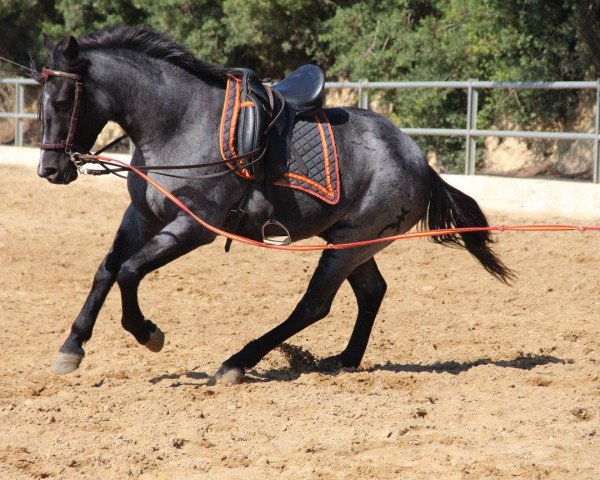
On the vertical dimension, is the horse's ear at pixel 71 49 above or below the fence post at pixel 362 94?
above

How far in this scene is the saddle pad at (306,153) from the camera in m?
5.95

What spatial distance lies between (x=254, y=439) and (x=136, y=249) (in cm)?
184

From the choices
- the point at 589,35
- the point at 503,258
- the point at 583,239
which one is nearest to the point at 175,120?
the point at 503,258

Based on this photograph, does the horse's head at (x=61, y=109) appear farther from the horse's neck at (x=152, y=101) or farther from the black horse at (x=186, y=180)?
the horse's neck at (x=152, y=101)

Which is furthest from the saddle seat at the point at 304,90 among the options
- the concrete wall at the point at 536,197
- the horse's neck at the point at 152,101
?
the concrete wall at the point at 536,197

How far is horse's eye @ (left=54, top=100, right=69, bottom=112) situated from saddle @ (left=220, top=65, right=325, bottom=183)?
891mm

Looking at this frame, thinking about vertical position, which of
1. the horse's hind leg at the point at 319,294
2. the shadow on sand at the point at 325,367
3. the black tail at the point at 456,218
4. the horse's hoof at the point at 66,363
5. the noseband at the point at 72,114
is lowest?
the shadow on sand at the point at 325,367

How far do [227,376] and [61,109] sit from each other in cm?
179

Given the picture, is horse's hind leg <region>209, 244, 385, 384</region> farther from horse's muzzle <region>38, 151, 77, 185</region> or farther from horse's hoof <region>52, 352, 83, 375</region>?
horse's muzzle <region>38, 151, 77, 185</region>

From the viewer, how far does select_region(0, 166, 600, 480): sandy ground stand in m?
4.48

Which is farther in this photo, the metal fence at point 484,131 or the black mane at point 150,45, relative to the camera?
the metal fence at point 484,131

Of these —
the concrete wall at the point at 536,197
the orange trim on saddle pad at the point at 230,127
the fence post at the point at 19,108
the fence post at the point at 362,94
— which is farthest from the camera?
the fence post at the point at 19,108

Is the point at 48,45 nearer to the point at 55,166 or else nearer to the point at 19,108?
the point at 55,166

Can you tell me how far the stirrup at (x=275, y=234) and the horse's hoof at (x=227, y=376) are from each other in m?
0.79
